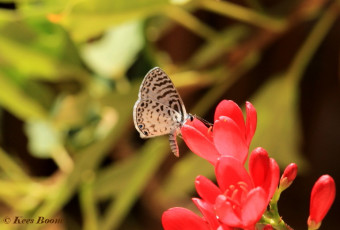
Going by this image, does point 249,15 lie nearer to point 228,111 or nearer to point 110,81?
point 110,81

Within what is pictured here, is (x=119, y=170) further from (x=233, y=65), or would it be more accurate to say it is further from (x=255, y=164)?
(x=255, y=164)

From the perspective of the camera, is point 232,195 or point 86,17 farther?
point 86,17

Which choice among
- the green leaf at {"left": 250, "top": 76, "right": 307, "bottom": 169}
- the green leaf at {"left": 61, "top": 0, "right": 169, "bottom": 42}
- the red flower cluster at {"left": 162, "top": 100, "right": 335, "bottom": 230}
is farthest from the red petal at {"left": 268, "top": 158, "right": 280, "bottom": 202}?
the green leaf at {"left": 250, "top": 76, "right": 307, "bottom": 169}

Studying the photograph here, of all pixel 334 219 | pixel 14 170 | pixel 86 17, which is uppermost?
pixel 86 17

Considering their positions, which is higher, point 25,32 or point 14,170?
point 25,32

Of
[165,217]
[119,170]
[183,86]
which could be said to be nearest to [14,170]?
[119,170]

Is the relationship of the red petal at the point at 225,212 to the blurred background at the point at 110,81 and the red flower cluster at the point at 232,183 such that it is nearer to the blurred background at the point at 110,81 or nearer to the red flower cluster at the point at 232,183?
the red flower cluster at the point at 232,183

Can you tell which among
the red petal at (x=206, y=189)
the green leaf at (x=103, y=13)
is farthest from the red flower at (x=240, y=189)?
the green leaf at (x=103, y=13)

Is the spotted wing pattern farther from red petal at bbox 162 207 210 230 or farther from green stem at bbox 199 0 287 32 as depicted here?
green stem at bbox 199 0 287 32

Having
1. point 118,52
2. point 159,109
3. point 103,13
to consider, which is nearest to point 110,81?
point 118,52
